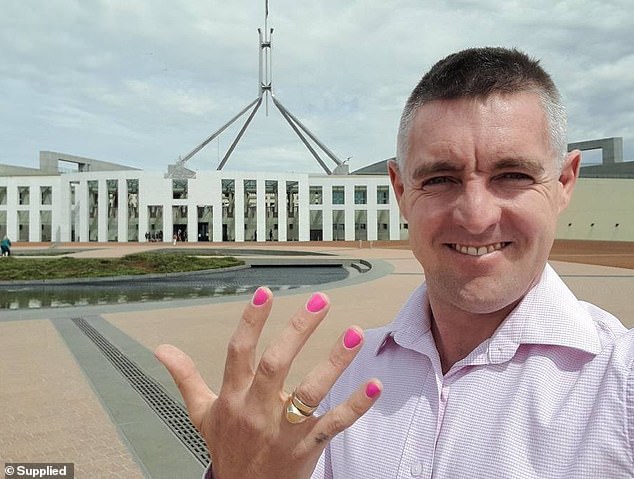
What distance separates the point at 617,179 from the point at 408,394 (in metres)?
48.4

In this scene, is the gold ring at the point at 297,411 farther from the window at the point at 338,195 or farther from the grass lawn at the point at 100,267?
the window at the point at 338,195

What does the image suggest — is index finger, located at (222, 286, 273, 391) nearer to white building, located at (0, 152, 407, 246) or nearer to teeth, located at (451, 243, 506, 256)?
teeth, located at (451, 243, 506, 256)

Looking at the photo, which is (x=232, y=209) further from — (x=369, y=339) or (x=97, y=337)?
(x=369, y=339)

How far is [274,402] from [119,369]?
503cm

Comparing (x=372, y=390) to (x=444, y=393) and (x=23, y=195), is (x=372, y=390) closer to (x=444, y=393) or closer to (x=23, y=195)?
(x=444, y=393)

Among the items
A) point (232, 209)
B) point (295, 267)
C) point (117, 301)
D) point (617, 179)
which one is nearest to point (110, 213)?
point (232, 209)

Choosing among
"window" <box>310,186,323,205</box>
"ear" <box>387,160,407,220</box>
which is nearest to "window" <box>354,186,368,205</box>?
"window" <box>310,186,323,205</box>

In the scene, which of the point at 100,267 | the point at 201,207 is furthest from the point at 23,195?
the point at 100,267

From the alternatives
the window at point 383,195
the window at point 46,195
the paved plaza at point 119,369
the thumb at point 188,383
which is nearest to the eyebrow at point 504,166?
the thumb at point 188,383

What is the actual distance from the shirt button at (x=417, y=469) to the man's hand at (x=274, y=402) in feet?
0.81

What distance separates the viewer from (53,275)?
1575 centimetres

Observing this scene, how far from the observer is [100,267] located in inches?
700

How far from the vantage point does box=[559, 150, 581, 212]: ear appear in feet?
4.41
